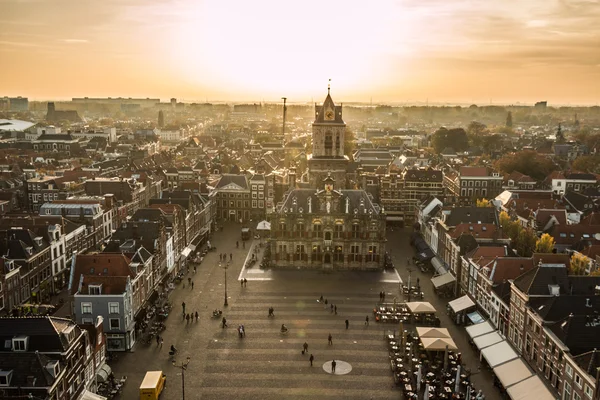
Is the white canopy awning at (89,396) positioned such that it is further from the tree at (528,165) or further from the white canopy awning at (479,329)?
the tree at (528,165)

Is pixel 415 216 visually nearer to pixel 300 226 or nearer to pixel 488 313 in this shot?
pixel 300 226

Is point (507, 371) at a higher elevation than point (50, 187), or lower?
lower

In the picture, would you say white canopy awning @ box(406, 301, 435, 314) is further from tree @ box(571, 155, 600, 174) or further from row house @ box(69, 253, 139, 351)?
tree @ box(571, 155, 600, 174)

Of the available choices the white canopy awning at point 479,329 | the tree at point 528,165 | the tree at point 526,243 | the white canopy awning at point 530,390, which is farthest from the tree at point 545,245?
the tree at point 528,165

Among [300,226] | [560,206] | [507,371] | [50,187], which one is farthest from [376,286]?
[50,187]

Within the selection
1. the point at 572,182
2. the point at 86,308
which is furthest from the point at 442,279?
the point at 572,182

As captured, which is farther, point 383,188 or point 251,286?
point 383,188

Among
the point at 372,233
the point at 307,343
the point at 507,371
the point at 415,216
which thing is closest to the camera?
the point at 507,371
